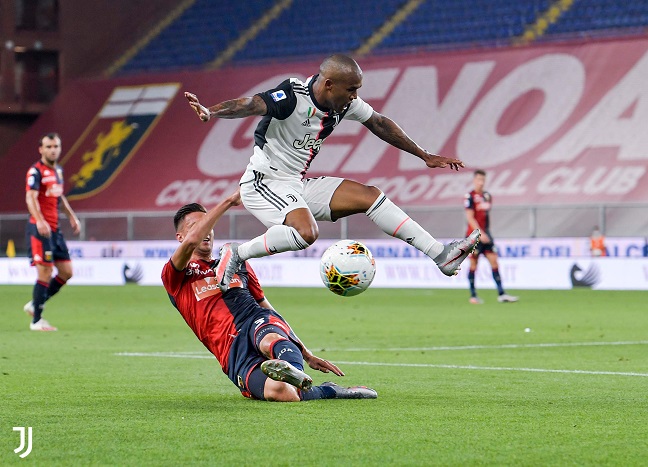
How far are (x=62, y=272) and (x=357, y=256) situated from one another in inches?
273

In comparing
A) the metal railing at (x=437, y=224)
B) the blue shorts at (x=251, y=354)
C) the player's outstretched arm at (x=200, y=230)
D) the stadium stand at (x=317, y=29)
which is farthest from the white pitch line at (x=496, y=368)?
the stadium stand at (x=317, y=29)

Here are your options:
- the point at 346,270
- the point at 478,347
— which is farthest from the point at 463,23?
the point at 346,270

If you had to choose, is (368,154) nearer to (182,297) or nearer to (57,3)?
(57,3)

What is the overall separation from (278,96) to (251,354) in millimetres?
1728

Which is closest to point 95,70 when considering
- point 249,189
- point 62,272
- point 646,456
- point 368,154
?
point 368,154

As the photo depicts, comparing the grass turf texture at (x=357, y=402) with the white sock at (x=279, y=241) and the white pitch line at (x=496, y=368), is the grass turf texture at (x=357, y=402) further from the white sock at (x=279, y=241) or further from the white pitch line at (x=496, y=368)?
the white sock at (x=279, y=241)

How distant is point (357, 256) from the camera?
7.76 m

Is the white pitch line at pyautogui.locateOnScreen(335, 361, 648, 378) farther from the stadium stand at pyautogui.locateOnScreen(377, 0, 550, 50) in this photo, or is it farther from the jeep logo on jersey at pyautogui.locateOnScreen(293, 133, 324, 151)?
the stadium stand at pyautogui.locateOnScreen(377, 0, 550, 50)

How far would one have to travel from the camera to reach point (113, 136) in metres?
36.8

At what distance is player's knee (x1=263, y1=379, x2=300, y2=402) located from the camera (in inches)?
283

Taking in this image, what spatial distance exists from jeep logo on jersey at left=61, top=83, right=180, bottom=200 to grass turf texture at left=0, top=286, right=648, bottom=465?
2058 cm

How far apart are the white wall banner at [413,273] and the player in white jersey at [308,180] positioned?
14822 millimetres

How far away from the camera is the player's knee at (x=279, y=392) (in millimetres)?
7184

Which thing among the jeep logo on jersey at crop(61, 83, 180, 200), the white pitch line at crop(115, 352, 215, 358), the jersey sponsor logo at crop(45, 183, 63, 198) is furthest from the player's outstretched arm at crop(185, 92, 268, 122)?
the jeep logo on jersey at crop(61, 83, 180, 200)
